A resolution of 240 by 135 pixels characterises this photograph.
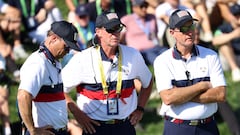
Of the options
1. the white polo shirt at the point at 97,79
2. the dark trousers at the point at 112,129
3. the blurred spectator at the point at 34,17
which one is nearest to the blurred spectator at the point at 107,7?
the blurred spectator at the point at 34,17

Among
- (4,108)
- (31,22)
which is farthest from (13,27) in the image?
(4,108)

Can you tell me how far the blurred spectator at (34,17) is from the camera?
1286 cm

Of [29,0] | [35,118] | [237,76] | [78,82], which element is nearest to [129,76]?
[78,82]

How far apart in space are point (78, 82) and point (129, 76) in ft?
1.73

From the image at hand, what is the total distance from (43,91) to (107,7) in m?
5.35

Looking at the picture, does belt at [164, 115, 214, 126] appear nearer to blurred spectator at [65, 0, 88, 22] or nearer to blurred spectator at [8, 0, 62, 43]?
blurred spectator at [65, 0, 88, 22]

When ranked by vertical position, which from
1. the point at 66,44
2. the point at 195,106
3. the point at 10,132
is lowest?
the point at 10,132

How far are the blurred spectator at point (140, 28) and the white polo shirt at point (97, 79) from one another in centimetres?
423

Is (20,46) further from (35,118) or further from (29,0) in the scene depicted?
(35,118)

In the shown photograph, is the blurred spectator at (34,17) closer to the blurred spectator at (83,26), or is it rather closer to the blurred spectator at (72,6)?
the blurred spectator at (72,6)

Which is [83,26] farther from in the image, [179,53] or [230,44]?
[179,53]

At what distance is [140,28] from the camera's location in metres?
12.0

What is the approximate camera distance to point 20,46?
505 inches

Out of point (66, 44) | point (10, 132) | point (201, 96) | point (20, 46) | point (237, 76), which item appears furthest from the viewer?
point (20, 46)
